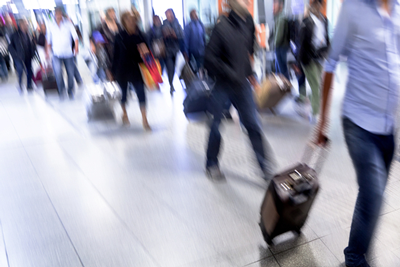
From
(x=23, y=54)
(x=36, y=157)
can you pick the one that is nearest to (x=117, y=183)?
(x=36, y=157)

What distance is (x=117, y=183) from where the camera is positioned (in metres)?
4.04

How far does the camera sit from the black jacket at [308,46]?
214 inches

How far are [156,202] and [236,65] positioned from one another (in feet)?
4.83

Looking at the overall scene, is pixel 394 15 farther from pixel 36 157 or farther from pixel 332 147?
pixel 36 157

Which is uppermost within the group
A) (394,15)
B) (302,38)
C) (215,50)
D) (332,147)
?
(394,15)

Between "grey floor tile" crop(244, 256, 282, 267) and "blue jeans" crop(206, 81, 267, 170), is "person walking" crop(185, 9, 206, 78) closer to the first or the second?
"blue jeans" crop(206, 81, 267, 170)

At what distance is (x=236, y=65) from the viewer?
139 inches

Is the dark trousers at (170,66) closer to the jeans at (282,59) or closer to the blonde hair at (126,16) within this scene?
the jeans at (282,59)

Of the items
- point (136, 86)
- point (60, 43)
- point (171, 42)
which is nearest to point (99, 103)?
point (136, 86)

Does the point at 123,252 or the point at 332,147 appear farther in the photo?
the point at 332,147

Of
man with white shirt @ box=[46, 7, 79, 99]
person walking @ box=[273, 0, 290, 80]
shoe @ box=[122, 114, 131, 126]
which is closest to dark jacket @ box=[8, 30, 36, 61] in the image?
man with white shirt @ box=[46, 7, 79, 99]

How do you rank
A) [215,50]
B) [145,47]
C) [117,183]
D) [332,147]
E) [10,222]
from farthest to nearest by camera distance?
1. [145,47]
2. [332,147]
3. [117,183]
4. [215,50]
5. [10,222]

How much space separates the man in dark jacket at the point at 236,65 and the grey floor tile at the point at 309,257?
44.3 inches

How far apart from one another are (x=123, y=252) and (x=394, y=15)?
7.56 feet
